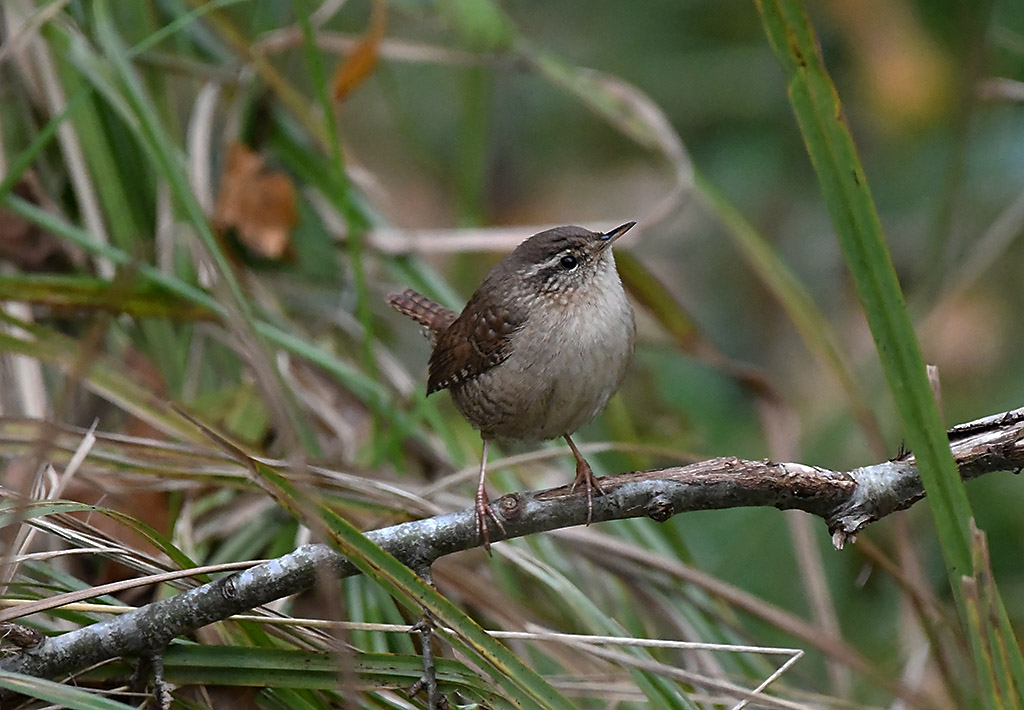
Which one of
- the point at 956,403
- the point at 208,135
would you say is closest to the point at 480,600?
the point at 208,135

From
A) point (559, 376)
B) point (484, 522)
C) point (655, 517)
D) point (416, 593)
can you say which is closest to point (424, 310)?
point (559, 376)

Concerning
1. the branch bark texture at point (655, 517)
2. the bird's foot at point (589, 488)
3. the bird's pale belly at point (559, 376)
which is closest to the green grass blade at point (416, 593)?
the branch bark texture at point (655, 517)

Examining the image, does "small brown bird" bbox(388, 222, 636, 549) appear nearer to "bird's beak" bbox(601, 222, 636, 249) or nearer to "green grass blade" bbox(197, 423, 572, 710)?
"bird's beak" bbox(601, 222, 636, 249)

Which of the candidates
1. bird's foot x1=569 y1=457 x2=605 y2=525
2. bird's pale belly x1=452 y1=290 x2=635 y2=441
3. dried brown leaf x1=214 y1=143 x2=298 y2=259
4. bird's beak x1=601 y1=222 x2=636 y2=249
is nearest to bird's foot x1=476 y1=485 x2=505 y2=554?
bird's foot x1=569 y1=457 x2=605 y2=525

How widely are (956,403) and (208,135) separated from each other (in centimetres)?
287

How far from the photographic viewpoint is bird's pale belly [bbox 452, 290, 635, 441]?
2.33m

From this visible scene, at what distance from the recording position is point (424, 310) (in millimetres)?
3010

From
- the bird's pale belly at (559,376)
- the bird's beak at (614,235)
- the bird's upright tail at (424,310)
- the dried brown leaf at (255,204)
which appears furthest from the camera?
the dried brown leaf at (255,204)

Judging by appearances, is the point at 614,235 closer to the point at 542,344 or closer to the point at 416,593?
the point at 542,344

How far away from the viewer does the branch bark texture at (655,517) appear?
159 cm

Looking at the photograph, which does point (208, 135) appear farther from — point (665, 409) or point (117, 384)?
point (665, 409)

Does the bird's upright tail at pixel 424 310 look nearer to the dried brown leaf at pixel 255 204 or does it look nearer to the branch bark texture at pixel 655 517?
the dried brown leaf at pixel 255 204

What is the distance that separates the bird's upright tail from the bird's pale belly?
53 cm

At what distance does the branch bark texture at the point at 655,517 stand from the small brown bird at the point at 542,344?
0.41 metres
